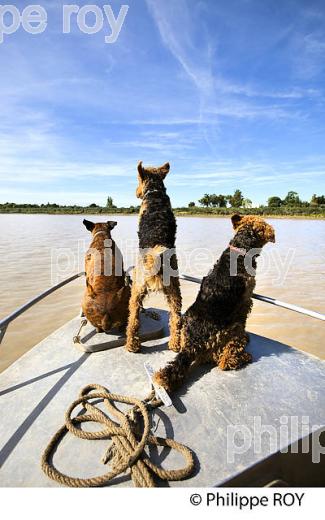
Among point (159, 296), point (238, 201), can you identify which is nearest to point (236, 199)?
point (238, 201)

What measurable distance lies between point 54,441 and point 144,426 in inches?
23.7

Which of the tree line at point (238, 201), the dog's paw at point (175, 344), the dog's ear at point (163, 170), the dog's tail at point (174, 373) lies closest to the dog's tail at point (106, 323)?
the dog's paw at point (175, 344)

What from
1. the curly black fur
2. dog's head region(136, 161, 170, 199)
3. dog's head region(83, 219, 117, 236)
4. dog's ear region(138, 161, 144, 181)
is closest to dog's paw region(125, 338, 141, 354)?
the curly black fur

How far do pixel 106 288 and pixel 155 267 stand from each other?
26.7 inches

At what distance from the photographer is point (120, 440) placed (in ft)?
6.54

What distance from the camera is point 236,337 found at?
9.14ft

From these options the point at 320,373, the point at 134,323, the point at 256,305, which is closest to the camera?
the point at 320,373

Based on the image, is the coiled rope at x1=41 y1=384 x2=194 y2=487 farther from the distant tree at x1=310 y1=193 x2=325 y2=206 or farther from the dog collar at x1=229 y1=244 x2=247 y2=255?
the distant tree at x1=310 y1=193 x2=325 y2=206

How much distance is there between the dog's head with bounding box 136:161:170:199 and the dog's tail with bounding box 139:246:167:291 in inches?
36.6

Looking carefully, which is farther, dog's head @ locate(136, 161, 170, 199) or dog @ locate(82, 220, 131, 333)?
dog's head @ locate(136, 161, 170, 199)

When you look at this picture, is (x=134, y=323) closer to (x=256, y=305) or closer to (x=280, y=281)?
(x=256, y=305)

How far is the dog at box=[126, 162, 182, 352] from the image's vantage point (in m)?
3.17

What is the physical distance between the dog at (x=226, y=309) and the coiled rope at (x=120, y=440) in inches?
21.7
